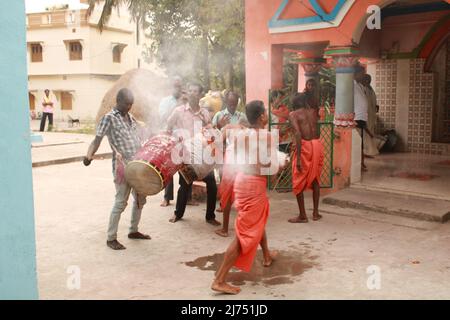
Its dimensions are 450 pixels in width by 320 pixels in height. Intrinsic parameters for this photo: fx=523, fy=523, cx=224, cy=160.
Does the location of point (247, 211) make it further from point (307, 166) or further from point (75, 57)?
point (75, 57)

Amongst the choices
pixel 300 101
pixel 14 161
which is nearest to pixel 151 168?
pixel 14 161

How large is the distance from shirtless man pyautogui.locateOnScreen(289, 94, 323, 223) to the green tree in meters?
11.5

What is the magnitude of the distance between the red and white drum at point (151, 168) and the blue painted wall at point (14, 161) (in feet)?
6.21

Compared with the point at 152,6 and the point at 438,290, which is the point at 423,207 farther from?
the point at 152,6

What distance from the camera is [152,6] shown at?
20.2 m

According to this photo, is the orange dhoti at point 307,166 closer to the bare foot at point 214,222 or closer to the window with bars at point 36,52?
the bare foot at point 214,222

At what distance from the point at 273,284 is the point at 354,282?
714 millimetres

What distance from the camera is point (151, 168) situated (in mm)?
5195

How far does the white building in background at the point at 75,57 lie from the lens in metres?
30.4

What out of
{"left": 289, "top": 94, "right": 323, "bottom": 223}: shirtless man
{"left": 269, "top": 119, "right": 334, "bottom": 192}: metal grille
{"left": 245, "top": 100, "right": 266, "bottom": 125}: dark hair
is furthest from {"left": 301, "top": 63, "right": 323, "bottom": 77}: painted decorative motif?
{"left": 245, "top": 100, "right": 266, "bottom": 125}: dark hair

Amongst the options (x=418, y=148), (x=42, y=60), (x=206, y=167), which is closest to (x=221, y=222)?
(x=206, y=167)

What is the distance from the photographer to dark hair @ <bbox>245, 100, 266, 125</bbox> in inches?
181

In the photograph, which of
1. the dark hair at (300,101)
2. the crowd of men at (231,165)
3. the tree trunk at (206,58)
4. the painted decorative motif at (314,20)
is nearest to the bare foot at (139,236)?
the crowd of men at (231,165)

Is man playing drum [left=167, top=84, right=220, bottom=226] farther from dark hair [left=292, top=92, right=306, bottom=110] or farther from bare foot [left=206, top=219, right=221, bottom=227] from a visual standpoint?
dark hair [left=292, top=92, right=306, bottom=110]
